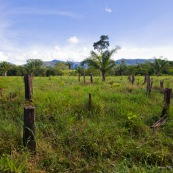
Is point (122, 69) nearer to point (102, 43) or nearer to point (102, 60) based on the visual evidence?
point (102, 43)

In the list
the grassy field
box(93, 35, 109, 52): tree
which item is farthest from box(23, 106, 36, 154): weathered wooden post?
box(93, 35, 109, 52): tree

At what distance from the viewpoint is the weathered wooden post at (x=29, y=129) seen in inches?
133

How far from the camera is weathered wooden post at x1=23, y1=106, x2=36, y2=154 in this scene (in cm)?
337

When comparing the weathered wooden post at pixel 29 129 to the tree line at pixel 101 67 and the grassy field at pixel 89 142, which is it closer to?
the grassy field at pixel 89 142

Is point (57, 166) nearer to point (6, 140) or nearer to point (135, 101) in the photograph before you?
point (6, 140)

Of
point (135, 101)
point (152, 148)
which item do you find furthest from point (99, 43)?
point (152, 148)

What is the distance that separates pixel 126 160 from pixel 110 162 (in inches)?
12.6

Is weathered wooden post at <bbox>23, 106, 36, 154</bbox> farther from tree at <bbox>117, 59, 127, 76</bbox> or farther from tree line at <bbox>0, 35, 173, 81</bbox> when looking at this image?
tree at <bbox>117, 59, 127, 76</bbox>

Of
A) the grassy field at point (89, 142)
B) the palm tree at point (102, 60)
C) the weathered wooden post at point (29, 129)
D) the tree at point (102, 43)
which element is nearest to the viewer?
the grassy field at point (89, 142)

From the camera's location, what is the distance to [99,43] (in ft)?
132

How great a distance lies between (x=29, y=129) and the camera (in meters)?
3.40

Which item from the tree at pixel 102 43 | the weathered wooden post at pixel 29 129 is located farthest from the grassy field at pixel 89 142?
the tree at pixel 102 43

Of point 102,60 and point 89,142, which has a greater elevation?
point 102,60

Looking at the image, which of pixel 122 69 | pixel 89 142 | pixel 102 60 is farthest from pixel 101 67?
pixel 122 69
